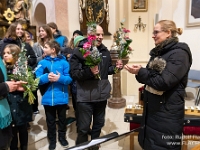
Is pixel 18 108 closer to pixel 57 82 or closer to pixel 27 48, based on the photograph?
pixel 57 82

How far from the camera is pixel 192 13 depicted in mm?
4680

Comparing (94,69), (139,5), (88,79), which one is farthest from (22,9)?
(94,69)

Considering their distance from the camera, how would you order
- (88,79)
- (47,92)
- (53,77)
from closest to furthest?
(88,79) < (53,77) < (47,92)

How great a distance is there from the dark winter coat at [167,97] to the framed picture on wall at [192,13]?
3.53 meters

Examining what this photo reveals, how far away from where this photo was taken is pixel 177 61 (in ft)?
4.99

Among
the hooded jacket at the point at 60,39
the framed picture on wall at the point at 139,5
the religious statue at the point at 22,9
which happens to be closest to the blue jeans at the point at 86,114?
the hooded jacket at the point at 60,39

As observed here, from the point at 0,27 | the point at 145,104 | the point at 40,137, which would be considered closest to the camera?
the point at 145,104

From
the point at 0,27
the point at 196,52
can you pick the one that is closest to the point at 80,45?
the point at 196,52

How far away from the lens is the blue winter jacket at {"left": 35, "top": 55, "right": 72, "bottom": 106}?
7.90 ft

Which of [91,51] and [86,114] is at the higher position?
[91,51]

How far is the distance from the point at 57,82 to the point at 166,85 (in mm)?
1398

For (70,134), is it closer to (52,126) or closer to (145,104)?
(52,126)

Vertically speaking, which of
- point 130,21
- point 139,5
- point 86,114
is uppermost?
point 139,5

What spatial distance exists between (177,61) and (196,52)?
3.71 metres
